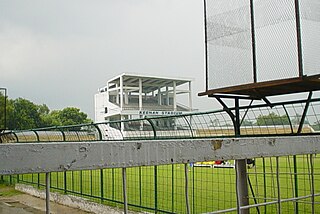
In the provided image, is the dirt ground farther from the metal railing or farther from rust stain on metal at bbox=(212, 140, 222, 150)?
rust stain on metal at bbox=(212, 140, 222, 150)

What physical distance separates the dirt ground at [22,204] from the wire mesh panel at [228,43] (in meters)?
4.58

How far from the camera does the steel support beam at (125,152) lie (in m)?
0.68

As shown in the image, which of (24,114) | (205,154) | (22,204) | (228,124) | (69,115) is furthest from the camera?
(69,115)

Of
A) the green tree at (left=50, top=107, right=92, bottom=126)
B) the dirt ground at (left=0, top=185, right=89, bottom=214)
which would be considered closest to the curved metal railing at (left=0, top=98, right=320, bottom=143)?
the dirt ground at (left=0, top=185, right=89, bottom=214)

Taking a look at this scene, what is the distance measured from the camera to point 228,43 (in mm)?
3922

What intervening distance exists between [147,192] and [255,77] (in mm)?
5598

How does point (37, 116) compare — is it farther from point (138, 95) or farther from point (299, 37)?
point (299, 37)

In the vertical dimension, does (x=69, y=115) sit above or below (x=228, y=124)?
above

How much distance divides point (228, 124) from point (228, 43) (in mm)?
1026

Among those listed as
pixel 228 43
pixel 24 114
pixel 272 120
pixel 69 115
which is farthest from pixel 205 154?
pixel 69 115

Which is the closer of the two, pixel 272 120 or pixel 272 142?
pixel 272 142

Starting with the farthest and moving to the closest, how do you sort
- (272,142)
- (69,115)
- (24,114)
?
(69,115) → (24,114) → (272,142)

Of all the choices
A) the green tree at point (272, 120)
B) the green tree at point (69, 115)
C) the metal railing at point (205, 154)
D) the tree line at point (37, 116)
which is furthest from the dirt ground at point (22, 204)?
the green tree at point (69, 115)

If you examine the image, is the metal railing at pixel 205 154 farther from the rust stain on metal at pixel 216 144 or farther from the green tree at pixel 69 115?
the green tree at pixel 69 115
